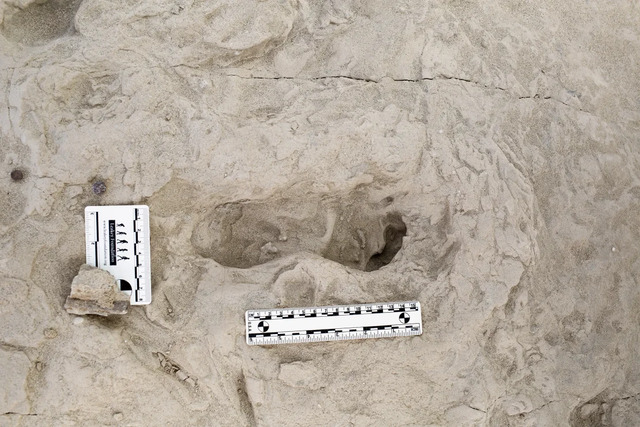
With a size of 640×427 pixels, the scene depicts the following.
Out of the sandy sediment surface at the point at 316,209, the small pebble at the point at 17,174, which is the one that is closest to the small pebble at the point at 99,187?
the sandy sediment surface at the point at 316,209

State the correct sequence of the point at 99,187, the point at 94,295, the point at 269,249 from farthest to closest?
the point at 269,249 → the point at 99,187 → the point at 94,295

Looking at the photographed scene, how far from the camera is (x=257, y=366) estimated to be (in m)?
2.96

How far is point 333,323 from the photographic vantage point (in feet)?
9.89

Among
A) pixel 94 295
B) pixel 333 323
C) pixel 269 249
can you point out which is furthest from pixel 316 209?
pixel 94 295

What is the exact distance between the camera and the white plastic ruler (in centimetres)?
293

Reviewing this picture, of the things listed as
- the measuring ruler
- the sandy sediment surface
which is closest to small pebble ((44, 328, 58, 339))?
the sandy sediment surface

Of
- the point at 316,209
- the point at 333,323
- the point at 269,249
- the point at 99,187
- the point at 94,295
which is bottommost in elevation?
the point at 333,323

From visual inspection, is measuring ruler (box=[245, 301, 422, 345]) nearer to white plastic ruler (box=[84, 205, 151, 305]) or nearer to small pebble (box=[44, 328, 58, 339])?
white plastic ruler (box=[84, 205, 151, 305])

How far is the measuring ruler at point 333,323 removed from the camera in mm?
2975

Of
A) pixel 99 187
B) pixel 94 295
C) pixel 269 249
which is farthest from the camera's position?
pixel 269 249

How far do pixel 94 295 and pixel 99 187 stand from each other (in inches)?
20.3

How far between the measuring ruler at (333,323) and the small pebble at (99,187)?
36.0 inches

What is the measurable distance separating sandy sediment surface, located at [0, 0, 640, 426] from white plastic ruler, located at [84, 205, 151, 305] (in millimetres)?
57

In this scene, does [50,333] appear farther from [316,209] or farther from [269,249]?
[316,209]
